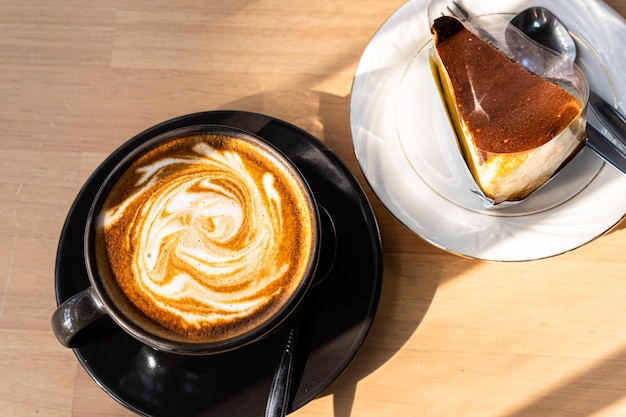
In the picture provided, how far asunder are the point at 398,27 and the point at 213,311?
1.50 ft

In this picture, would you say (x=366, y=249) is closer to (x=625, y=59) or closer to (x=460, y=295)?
(x=460, y=295)

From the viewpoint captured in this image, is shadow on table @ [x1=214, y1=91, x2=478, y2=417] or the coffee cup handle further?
shadow on table @ [x1=214, y1=91, x2=478, y2=417]

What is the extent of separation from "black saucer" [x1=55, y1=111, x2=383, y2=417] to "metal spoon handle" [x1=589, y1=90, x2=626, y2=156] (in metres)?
0.33

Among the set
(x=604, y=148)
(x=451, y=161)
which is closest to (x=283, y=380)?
(x=451, y=161)

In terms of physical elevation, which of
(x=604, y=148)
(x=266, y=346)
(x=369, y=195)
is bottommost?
(x=266, y=346)

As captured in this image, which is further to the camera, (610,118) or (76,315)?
(610,118)

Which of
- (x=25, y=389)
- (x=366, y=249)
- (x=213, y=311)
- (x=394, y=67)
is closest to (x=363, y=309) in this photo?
(x=366, y=249)

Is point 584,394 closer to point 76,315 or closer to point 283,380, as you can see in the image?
point 283,380

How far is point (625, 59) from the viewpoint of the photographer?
2.71 ft

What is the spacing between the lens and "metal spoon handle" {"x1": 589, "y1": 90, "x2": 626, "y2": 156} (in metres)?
0.81

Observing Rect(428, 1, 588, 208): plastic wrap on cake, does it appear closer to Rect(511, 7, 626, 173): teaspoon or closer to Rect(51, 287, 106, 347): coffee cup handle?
Rect(511, 7, 626, 173): teaspoon

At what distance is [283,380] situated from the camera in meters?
0.74

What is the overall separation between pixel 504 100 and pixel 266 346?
0.44 metres

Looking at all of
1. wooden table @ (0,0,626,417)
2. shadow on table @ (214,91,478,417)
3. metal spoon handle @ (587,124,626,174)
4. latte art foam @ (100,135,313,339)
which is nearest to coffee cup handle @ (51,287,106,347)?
latte art foam @ (100,135,313,339)
